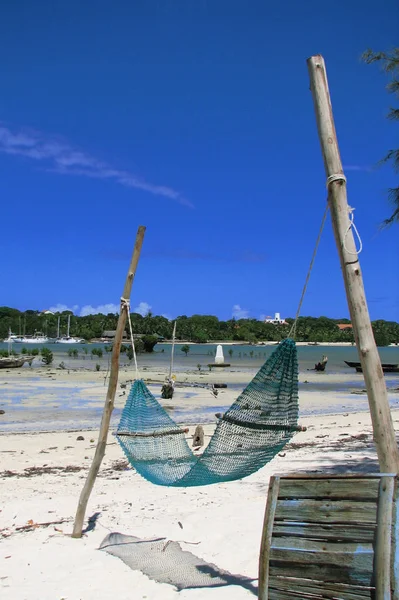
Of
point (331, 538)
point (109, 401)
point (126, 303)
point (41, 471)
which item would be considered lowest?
point (41, 471)

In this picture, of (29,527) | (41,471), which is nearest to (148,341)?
(41,471)

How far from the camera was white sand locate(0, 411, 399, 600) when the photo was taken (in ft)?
11.9

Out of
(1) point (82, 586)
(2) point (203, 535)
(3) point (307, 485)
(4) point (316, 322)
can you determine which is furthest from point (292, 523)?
(4) point (316, 322)

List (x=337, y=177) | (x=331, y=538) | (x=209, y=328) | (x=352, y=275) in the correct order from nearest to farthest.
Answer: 1. (x=331, y=538)
2. (x=352, y=275)
3. (x=337, y=177)
4. (x=209, y=328)

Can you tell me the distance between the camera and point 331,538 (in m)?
2.37

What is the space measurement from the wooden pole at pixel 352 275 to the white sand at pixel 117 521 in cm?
137

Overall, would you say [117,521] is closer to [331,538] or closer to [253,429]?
[253,429]

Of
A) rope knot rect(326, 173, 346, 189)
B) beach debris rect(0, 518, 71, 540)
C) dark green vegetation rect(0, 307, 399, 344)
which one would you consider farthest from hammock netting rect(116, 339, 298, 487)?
dark green vegetation rect(0, 307, 399, 344)

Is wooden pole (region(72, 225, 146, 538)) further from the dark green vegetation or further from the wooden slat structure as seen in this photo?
the dark green vegetation

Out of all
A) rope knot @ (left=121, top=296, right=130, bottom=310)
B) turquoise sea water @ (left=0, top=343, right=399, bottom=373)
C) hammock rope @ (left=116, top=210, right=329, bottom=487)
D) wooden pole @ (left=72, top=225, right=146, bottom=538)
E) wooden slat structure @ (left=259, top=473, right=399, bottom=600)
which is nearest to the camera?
wooden slat structure @ (left=259, top=473, right=399, bottom=600)

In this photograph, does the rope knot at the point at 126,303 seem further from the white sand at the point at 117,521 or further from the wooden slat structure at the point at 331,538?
the wooden slat structure at the point at 331,538

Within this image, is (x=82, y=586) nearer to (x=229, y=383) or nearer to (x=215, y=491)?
(x=215, y=491)

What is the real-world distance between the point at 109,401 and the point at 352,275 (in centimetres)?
257

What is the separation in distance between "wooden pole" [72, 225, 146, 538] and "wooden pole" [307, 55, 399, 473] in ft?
6.99
